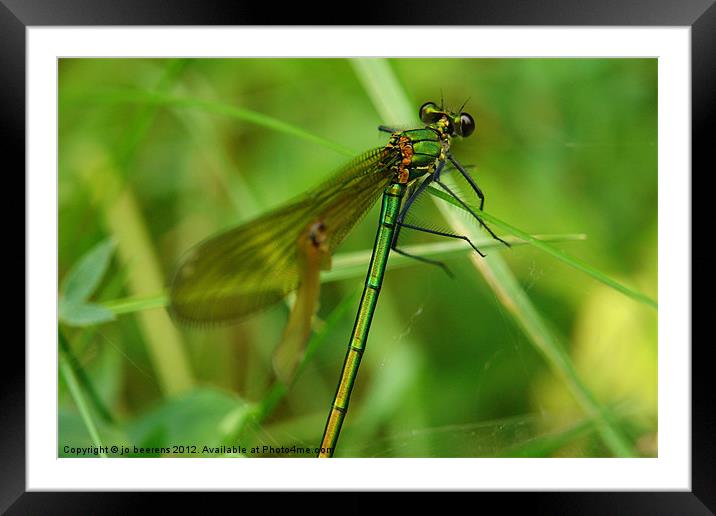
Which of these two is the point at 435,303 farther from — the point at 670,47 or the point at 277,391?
the point at 670,47

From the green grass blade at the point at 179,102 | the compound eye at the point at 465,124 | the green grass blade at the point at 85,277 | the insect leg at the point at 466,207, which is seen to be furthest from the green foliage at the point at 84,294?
the compound eye at the point at 465,124

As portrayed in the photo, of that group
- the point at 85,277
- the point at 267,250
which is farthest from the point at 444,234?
the point at 85,277

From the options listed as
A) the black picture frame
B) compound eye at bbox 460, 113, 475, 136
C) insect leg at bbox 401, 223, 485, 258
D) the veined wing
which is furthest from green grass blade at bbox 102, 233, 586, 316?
the black picture frame

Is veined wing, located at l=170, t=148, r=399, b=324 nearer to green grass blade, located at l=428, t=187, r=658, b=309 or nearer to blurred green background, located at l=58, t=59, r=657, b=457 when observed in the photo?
blurred green background, located at l=58, t=59, r=657, b=457

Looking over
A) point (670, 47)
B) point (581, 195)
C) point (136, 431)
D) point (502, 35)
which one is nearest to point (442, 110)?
point (502, 35)

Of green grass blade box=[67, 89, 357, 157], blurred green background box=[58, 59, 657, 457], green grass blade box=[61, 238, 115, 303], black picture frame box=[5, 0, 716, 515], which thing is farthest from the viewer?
green grass blade box=[67, 89, 357, 157]

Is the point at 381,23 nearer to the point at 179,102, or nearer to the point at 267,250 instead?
the point at 267,250

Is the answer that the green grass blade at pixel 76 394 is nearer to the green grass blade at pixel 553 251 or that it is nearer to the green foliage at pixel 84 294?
the green foliage at pixel 84 294
